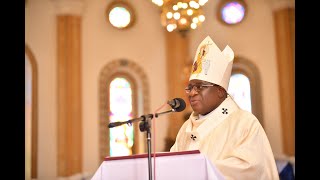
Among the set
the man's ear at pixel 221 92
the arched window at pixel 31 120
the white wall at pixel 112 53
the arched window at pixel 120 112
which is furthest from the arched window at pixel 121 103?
the man's ear at pixel 221 92

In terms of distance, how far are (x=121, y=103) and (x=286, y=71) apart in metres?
3.80

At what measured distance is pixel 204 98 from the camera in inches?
125

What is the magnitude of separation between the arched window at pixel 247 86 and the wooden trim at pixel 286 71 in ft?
1.78

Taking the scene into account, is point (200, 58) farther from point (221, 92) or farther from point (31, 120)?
point (31, 120)

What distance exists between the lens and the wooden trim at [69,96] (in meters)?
8.96

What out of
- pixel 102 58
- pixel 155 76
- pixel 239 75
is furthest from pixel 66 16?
pixel 239 75

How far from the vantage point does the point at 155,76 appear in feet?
32.9

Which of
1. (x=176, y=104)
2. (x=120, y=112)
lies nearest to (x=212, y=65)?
(x=176, y=104)

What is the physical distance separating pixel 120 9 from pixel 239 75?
3199mm

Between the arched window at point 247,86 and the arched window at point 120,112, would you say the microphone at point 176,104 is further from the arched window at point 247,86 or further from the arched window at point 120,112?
the arched window at point 247,86

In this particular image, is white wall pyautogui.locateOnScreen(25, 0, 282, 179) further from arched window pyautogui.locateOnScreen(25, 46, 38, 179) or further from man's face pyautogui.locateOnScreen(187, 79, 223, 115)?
man's face pyautogui.locateOnScreen(187, 79, 223, 115)

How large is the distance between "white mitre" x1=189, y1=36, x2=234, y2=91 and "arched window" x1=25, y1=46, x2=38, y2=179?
244 inches

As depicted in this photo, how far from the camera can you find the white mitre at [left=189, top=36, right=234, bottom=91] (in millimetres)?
3236

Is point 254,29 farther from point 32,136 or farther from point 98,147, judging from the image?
point 32,136
